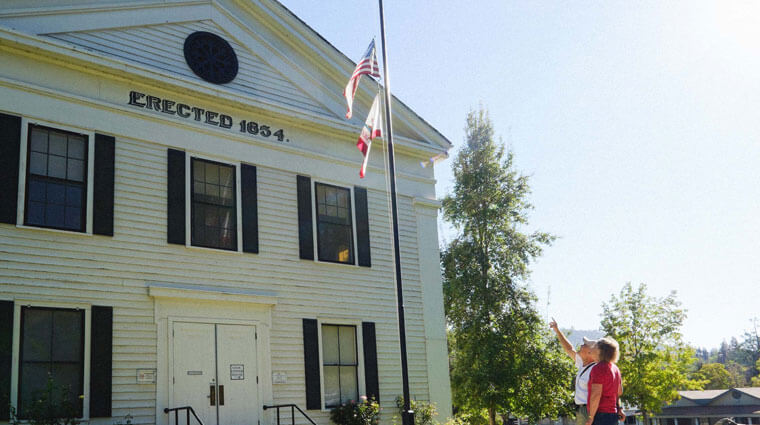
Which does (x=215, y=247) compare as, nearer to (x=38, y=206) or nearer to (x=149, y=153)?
(x=149, y=153)

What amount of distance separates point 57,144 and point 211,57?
3.63 m

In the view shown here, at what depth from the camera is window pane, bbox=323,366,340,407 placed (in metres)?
14.2

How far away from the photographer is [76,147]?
12.0 m

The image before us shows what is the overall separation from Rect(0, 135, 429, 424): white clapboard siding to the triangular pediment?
1618 mm

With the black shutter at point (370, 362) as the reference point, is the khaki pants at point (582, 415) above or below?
below

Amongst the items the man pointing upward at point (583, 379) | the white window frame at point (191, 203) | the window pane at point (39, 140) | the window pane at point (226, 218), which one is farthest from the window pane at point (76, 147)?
the man pointing upward at point (583, 379)

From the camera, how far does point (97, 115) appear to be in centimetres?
1231

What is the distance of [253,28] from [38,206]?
19.2ft

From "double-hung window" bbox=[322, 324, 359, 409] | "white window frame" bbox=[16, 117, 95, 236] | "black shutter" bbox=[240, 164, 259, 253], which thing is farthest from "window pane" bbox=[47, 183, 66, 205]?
"double-hung window" bbox=[322, 324, 359, 409]

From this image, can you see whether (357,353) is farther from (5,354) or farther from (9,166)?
(9,166)

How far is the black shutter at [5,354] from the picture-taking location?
401 inches

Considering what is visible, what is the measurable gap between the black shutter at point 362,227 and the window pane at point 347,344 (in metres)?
1.44

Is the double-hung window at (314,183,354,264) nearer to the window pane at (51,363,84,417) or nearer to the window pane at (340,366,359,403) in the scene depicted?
the window pane at (340,366,359,403)

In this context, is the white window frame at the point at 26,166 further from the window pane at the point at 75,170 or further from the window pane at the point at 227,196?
the window pane at the point at 227,196
